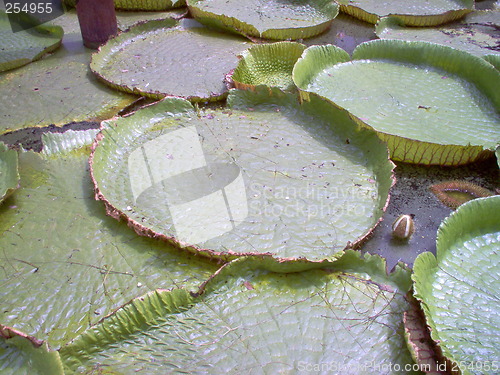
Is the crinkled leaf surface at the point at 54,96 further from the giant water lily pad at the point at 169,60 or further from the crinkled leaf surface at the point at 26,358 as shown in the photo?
the crinkled leaf surface at the point at 26,358

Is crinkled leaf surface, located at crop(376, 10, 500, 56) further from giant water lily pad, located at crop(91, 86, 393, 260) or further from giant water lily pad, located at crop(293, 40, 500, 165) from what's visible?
giant water lily pad, located at crop(91, 86, 393, 260)

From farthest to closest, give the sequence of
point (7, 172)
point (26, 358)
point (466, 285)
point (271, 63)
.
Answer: point (271, 63) → point (7, 172) → point (466, 285) → point (26, 358)

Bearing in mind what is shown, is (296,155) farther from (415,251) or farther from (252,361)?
(252,361)

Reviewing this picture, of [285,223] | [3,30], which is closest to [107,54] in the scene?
[3,30]

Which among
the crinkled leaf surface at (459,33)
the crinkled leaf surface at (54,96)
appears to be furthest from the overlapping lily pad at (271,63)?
the crinkled leaf surface at (459,33)

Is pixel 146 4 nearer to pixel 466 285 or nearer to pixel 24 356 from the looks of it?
pixel 24 356

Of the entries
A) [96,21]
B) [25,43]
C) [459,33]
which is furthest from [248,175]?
[459,33]
